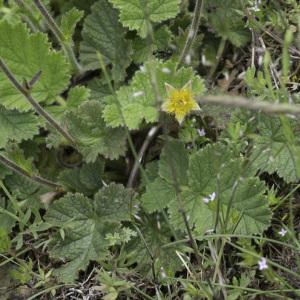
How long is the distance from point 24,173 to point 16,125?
286 millimetres

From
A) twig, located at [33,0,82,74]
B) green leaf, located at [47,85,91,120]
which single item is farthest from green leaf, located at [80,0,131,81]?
green leaf, located at [47,85,91,120]

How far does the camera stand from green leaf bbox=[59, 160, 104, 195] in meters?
2.93

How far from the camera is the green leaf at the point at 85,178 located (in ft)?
9.62

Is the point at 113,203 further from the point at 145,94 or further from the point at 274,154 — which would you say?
the point at 274,154

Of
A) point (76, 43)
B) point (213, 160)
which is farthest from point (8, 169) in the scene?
point (213, 160)

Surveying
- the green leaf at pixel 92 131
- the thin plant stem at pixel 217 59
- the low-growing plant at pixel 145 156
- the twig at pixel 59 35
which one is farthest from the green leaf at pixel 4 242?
the thin plant stem at pixel 217 59

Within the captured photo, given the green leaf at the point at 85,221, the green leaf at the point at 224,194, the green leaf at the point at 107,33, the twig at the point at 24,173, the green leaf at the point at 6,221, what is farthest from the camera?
the green leaf at the point at 107,33

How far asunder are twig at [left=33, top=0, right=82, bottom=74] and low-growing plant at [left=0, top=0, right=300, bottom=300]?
1 centimetres

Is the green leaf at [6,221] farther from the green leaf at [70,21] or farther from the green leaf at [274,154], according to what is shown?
the green leaf at [274,154]

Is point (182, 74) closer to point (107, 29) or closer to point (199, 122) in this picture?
point (199, 122)

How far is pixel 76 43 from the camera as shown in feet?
11.4

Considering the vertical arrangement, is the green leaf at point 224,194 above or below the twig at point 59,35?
below

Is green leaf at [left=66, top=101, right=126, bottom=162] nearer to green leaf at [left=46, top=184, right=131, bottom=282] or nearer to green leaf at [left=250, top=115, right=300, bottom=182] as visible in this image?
green leaf at [left=46, top=184, right=131, bottom=282]

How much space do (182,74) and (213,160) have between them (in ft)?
1.56
